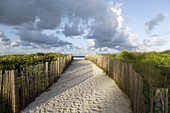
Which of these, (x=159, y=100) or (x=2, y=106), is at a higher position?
(x=159, y=100)

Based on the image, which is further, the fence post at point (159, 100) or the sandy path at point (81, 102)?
the sandy path at point (81, 102)

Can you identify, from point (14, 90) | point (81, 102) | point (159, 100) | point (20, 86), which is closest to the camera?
point (159, 100)

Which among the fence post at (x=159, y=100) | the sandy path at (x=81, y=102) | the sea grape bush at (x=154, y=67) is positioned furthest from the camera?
the sea grape bush at (x=154, y=67)

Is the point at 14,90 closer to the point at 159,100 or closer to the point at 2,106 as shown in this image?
the point at 2,106

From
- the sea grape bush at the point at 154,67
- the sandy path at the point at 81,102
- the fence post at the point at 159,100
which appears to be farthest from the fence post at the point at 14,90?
the sea grape bush at the point at 154,67

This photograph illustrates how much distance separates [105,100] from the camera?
4770mm

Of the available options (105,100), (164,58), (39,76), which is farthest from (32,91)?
(164,58)

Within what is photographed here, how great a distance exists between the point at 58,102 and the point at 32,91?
1224 millimetres

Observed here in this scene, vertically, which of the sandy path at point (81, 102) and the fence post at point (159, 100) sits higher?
the fence post at point (159, 100)

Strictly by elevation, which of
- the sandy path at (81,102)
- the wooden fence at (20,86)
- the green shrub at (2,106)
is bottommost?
the sandy path at (81,102)

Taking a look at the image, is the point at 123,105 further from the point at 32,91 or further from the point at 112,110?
the point at 32,91

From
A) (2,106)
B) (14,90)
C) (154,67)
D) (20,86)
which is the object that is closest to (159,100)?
(14,90)

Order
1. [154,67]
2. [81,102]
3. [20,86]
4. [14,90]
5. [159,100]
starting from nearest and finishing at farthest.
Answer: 1. [159,100]
2. [14,90]
3. [20,86]
4. [81,102]
5. [154,67]

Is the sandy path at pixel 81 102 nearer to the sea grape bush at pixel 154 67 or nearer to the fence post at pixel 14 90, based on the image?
the fence post at pixel 14 90
